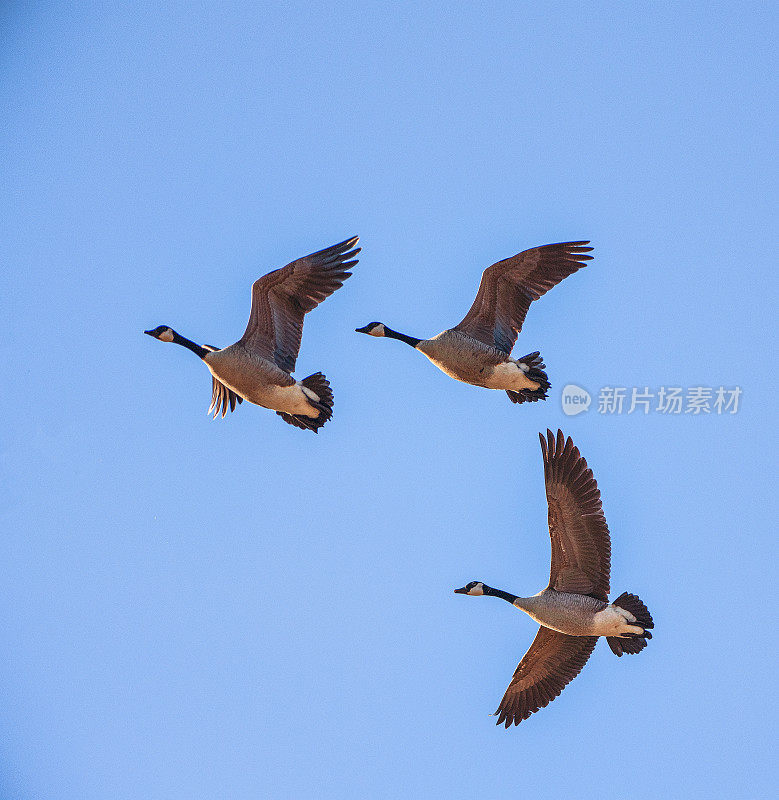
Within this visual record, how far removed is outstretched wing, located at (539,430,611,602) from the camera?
1359 cm

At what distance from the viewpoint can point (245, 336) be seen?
14.1 meters

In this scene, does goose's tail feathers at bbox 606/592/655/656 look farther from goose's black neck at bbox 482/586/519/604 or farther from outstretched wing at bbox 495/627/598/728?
goose's black neck at bbox 482/586/519/604

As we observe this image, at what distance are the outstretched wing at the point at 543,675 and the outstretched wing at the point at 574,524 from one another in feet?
2.92

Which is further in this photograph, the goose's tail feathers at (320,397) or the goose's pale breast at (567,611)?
the goose's tail feathers at (320,397)

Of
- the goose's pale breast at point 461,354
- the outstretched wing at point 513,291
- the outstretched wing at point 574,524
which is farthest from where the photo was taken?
the outstretched wing at point 513,291

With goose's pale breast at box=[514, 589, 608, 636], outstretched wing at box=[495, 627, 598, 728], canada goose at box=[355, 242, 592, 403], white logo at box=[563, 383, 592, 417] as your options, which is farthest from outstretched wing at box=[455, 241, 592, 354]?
outstretched wing at box=[495, 627, 598, 728]

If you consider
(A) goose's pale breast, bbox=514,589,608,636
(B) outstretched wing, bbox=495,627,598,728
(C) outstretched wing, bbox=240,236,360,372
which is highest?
(C) outstretched wing, bbox=240,236,360,372

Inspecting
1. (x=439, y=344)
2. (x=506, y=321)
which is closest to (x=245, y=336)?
(x=439, y=344)

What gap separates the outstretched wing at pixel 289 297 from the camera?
14.0m

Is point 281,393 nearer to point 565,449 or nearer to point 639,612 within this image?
point 565,449

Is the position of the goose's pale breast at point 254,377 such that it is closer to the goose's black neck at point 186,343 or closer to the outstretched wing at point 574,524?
the goose's black neck at point 186,343

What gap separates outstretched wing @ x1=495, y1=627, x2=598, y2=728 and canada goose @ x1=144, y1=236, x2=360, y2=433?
12.7ft

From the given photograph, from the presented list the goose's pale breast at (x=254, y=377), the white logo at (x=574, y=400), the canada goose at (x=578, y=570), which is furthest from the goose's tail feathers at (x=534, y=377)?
the goose's pale breast at (x=254, y=377)

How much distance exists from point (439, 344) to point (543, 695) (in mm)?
4465
